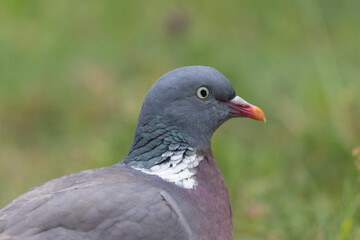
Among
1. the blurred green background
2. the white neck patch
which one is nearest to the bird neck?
the white neck patch

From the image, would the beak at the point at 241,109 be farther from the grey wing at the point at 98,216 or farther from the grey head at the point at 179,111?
the grey wing at the point at 98,216

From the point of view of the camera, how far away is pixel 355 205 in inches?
155

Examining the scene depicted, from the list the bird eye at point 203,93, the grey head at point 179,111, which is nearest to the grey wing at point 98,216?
the grey head at point 179,111

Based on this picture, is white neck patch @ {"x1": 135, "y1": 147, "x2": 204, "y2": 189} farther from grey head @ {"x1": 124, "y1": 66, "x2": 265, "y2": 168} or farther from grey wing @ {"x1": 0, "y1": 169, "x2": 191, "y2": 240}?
grey wing @ {"x1": 0, "y1": 169, "x2": 191, "y2": 240}

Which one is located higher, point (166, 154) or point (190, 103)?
point (190, 103)

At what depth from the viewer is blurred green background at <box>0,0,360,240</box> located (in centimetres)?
475

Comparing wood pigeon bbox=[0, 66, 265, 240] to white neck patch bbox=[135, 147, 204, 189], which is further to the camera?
white neck patch bbox=[135, 147, 204, 189]

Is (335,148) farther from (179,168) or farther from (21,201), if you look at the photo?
(21,201)

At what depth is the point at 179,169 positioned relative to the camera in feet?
11.5

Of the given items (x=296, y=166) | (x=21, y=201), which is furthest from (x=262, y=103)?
(x=21, y=201)

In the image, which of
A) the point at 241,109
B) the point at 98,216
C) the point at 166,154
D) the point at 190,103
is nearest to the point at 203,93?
the point at 190,103

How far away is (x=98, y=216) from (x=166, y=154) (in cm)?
53

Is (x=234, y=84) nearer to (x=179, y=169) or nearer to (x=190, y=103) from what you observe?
(x=190, y=103)

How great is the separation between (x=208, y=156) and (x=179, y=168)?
0.18 meters
